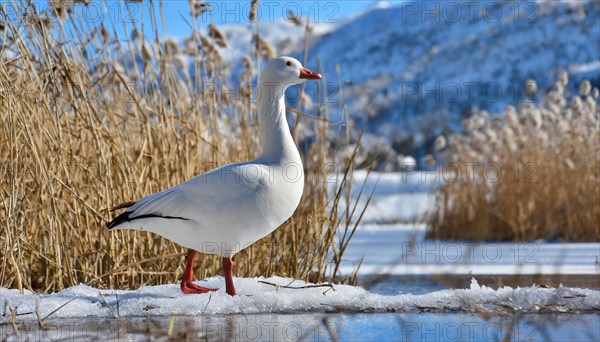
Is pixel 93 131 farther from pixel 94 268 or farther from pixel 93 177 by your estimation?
pixel 94 268

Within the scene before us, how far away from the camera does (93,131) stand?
357cm

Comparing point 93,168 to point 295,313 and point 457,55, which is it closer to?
point 295,313

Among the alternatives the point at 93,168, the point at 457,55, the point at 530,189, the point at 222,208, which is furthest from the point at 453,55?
the point at 222,208

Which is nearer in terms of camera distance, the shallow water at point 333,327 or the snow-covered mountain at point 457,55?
the shallow water at point 333,327

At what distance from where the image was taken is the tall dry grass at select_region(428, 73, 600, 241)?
845 cm

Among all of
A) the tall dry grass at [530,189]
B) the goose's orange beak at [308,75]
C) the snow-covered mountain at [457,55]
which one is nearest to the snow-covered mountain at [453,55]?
the snow-covered mountain at [457,55]

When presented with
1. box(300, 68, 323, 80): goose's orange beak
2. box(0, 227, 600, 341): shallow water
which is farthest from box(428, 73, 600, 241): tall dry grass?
box(0, 227, 600, 341): shallow water

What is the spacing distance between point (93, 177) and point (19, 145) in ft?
1.21

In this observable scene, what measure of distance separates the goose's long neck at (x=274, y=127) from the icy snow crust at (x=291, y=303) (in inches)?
23.4

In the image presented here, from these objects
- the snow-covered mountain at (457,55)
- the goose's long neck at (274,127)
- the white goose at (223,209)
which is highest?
the snow-covered mountain at (457,55)

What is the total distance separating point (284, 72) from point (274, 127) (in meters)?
0.25

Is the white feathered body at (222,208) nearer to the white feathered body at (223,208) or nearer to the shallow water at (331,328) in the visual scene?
the white feathered body at (223,208)

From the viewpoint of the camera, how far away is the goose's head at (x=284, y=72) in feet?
10.9

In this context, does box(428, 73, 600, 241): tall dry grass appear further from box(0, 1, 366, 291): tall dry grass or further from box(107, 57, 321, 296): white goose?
box(107, 57, 321, 296): white goose
